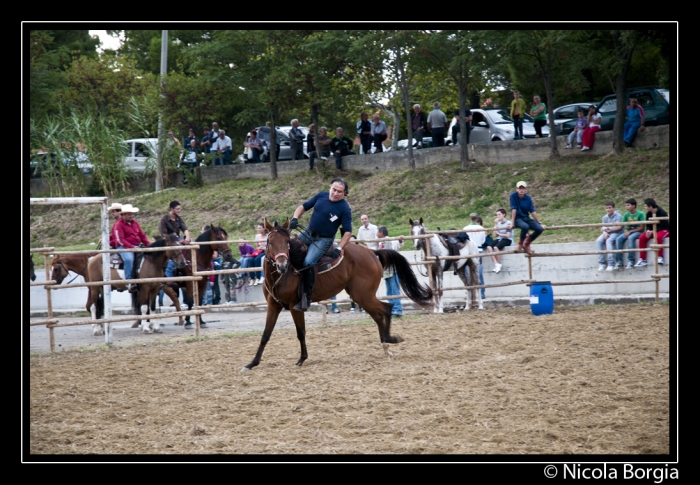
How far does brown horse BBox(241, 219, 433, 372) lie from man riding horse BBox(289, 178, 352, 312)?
11 centimetres

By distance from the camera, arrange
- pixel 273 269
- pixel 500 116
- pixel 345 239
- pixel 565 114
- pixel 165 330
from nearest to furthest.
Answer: pixel 273 269
pixel 345 239
pixel 165 330
pixel 565 114
pixel 500 116

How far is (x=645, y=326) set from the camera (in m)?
11.4

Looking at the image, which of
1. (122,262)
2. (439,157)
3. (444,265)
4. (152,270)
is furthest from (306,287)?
(439,157)

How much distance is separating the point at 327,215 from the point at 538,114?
15.1 meters

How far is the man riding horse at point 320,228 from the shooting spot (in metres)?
9.69

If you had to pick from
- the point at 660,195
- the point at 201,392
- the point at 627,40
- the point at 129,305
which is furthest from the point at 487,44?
the point at 201,392

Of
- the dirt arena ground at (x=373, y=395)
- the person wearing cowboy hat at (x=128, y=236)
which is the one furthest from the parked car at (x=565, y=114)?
the person wearing cowboy hat at (x=128, y=236)

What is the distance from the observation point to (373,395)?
7.82 metres

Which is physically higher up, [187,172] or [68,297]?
[187,172]

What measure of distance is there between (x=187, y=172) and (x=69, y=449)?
23.4 m

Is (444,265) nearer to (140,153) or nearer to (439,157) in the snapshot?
(439,157)

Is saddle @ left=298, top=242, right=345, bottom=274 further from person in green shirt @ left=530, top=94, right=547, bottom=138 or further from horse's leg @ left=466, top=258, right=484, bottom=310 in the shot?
person in green shirt @ left=530, top=94, right=547, bottom=138
